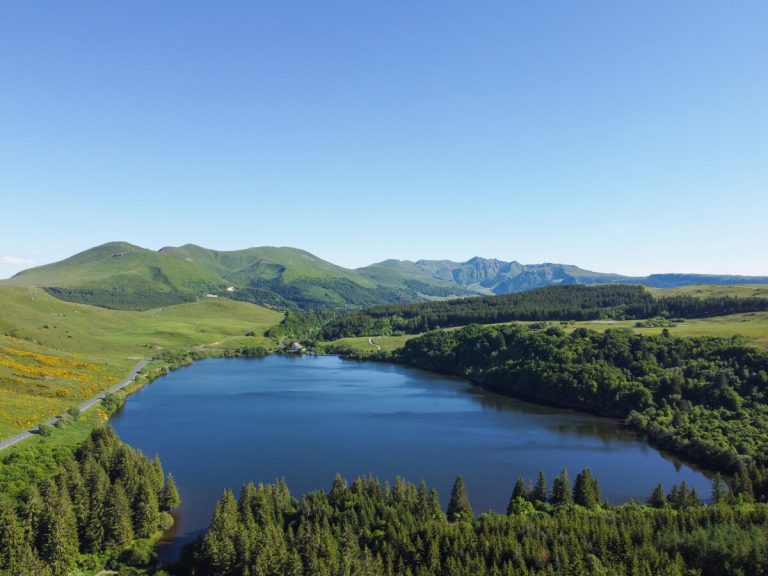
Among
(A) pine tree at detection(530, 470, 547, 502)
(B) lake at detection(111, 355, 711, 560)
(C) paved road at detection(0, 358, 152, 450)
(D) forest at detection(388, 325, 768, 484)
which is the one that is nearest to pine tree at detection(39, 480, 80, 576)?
(B) lake at detection(111, 355, 711, 560)

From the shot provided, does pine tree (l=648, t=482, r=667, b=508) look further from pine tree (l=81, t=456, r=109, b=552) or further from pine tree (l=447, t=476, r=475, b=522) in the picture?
pine tree (l=81, t=456, r=109, b=552)

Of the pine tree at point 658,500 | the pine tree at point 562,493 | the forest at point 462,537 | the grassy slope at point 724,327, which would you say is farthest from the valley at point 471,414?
the pine tree at point 658,500

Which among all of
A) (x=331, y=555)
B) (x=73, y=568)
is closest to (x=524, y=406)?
(x=331, y=555)

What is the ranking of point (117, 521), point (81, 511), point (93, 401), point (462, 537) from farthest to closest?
point (93, 401)
point (81, 511)
point (117, 521)
point (462, 537)

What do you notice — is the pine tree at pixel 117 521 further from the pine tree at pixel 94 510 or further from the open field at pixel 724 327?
the open field at pixel 724 327

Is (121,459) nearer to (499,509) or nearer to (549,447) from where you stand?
(499,509)

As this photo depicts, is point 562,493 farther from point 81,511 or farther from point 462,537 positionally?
point 81,511

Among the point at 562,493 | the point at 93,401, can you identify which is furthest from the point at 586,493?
the point at 93,401
